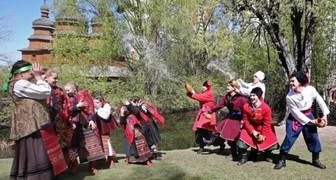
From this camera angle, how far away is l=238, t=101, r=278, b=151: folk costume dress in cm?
563

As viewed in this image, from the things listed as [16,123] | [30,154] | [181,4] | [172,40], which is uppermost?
[181,4]

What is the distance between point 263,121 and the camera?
5.67 metres

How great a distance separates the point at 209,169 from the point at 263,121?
3.79ft

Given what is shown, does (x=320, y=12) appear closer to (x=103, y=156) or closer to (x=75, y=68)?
(x=103, y=156)

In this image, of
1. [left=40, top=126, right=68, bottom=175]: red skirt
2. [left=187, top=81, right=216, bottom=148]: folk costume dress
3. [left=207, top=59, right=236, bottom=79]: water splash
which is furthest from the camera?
[left=207, top=59, right=236, bottom=79]: water splash

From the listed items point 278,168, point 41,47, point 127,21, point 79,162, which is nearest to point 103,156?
point 79,162

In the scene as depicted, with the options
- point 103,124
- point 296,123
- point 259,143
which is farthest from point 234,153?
point 103,124

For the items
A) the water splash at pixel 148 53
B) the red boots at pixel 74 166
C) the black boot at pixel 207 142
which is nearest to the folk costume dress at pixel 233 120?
the black boot at pixel 207 142

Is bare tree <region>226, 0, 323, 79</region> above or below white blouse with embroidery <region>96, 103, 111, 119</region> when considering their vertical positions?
above

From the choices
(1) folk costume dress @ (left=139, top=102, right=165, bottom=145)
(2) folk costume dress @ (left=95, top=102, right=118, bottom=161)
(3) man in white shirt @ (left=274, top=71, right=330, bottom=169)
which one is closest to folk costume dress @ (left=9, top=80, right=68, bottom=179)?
(2) folk costume dress @ (left=95, top=102, right=118, bottom=161)

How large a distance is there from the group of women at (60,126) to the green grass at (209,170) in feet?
0.80

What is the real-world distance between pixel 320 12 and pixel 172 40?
45.8ft

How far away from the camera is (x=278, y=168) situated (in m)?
5.44

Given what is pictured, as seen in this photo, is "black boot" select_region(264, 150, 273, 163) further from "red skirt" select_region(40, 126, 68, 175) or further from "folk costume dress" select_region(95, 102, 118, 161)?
"red skirt" select_region(40, 126, 68, 175)
